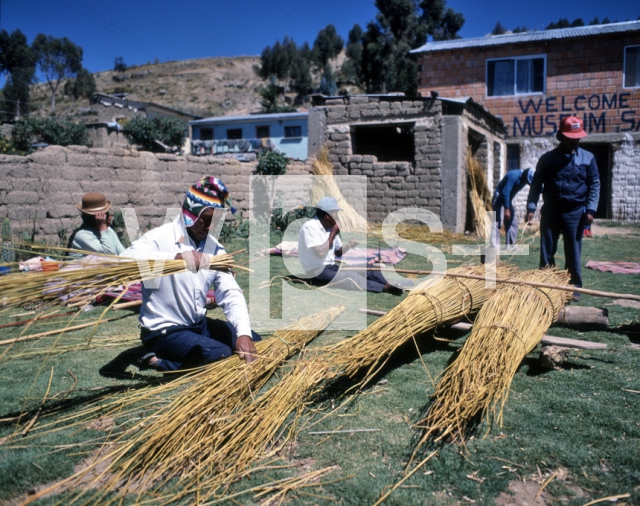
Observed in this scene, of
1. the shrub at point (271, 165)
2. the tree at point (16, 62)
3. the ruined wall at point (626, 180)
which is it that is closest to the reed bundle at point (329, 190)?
the shrub at point (271, 165)

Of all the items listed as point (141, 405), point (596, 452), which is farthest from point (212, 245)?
point (596, 452)

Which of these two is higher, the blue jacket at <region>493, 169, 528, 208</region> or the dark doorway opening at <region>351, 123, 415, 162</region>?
the dark doorway opening at <region>351, 123, 415, 162</region>

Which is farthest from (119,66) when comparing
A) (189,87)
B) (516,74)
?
(516,74)

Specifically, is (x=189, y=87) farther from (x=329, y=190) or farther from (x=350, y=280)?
(x=350, y=280)

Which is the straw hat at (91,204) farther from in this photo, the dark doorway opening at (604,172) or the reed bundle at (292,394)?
the dark doorway opening at (604,172)

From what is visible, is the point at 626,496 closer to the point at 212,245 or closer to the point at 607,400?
the point at 607,400

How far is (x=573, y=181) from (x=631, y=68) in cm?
1242

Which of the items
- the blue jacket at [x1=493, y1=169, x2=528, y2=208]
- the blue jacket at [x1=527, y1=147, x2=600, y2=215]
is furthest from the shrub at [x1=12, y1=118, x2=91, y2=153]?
the blue jacket at [x1=527, y1=147, x2=600, y2=215]

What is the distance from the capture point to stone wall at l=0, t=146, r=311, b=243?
6.18m

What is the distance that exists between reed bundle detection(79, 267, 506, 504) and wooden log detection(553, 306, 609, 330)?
67cm

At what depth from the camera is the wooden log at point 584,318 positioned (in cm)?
383

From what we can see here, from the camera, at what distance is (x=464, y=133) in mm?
10547

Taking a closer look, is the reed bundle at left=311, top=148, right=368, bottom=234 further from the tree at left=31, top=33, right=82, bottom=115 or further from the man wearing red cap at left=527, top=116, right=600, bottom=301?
the tree at left=31, top=33, right=82, bottom=115

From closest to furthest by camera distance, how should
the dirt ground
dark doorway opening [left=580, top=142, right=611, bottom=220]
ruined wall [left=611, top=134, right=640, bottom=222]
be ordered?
the dirt ground < ruined wall [left=611, top=134, right=640, bottom=222] < dark doorway opening [left=580, top=142, right=611, bottom=220]
